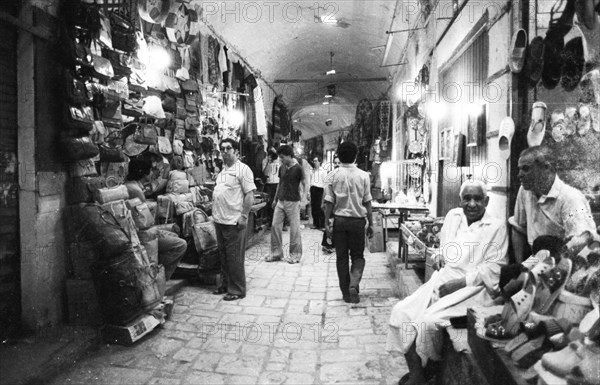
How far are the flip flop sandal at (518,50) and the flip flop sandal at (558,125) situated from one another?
1.65ft

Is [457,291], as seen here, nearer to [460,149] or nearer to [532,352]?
[532,352]

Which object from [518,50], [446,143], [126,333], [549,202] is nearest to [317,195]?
[446,143]

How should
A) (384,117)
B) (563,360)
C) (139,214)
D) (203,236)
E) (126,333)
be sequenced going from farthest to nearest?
→ (384,117)
(203,236)
(139,214)
(126,333)
(563,360)

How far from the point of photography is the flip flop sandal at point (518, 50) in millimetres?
3730

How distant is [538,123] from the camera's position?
3613 millimetres

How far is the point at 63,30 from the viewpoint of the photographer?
168 inches

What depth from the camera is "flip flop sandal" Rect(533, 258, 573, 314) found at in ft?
7.46

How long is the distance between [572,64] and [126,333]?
4.48 metres

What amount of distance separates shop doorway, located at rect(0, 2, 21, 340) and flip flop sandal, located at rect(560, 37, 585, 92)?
4723 mm

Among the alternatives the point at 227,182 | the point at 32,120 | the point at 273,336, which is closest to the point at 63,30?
the point at 32,120

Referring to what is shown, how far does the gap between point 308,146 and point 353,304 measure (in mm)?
29944

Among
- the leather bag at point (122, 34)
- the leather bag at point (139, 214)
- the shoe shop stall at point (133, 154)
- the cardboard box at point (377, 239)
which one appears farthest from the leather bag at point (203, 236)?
the cardboard box at point (377, 239)

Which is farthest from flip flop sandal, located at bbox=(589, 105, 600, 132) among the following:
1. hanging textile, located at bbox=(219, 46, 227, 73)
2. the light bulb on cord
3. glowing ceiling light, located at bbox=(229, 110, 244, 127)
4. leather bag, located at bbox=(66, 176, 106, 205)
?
glowing ceiling light, located at bbox=(229, 110, 244, 127)

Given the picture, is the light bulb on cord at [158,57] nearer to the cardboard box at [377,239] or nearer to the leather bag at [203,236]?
the leather bag at [203,236]
